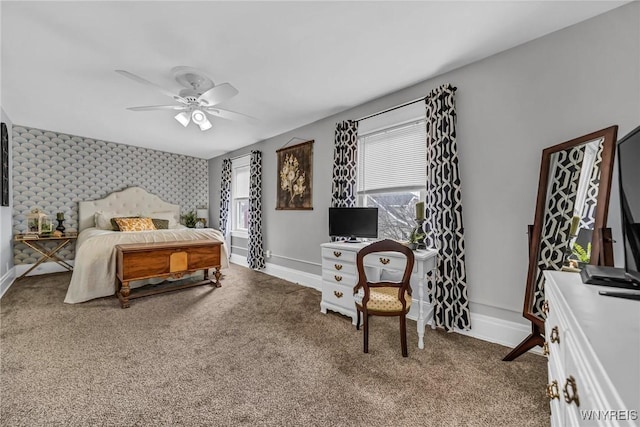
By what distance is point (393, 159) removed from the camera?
3076 millimetres

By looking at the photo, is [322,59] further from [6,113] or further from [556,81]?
[6,113]

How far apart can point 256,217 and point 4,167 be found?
352 cm

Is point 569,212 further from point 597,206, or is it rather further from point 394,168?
point 394,168

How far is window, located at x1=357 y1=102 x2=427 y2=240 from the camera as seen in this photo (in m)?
2.85

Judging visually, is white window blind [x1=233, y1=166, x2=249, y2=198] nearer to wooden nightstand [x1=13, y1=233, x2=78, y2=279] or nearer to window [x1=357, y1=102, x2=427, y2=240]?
wooden nightstand [x1=13, y1=233, x2=78, y2=279]

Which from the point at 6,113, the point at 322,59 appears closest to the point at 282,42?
the point at 322,59

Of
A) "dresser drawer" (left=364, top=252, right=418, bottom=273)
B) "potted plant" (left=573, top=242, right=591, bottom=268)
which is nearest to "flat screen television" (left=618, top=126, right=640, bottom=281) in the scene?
"potted plant" (left=573, top=242, right=591, bottom=268)

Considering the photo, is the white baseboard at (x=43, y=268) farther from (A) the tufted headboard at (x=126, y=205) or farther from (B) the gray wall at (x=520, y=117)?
(B) the gray wall at (x=520, y=117)

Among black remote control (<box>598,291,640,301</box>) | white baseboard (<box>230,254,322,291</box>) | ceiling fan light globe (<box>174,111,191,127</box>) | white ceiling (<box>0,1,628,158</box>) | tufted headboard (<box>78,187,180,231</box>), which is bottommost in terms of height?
white baseboard (<box>230,254,322,291</box>)

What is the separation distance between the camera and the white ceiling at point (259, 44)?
→ 1772 millimetres

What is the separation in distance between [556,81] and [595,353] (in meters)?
2.30

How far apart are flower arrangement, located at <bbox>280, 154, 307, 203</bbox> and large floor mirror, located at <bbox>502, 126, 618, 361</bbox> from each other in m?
2.90

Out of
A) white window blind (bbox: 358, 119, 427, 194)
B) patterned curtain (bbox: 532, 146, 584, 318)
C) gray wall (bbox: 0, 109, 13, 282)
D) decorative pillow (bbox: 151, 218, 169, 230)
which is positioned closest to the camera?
patterned curtain (bbox: 532, 146, 584, 318)

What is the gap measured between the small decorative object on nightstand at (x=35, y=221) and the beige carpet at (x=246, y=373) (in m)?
1.85
